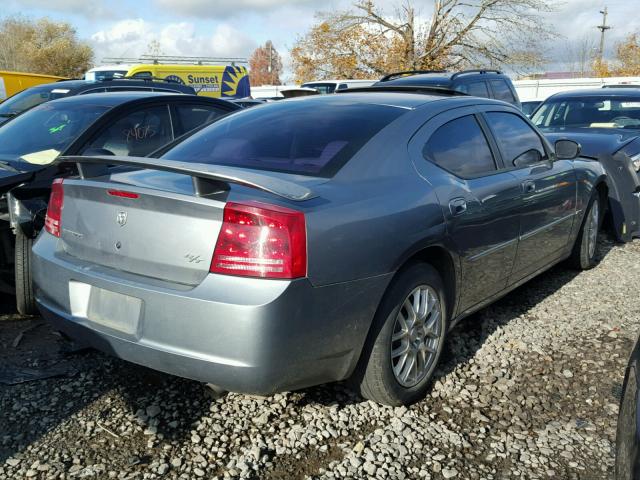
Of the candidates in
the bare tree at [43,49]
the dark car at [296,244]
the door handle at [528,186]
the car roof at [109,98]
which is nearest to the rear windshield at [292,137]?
the dark car at [296,244]

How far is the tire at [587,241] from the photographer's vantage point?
5.48m

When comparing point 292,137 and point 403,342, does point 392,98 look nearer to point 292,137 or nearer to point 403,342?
point 292,137

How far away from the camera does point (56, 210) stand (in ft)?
10.5

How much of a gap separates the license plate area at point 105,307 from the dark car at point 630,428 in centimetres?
185

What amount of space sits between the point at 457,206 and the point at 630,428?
1.71 m

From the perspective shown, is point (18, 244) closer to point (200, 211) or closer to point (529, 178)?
point (200, 211)

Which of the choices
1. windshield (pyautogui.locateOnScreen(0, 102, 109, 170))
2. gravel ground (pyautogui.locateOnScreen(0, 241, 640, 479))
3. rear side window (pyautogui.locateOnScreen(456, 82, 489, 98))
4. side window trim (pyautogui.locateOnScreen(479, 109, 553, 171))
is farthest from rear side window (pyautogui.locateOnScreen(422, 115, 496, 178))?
rear side window (pyautogui.locateOnScreen(456, 82, 489, 98))

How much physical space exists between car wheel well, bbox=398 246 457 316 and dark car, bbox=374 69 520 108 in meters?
→ 5.55

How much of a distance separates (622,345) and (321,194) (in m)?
2.50

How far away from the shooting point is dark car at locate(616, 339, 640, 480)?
1750 mm

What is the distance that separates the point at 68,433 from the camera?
293cm

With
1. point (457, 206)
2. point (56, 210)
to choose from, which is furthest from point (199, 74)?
point (457, 206)

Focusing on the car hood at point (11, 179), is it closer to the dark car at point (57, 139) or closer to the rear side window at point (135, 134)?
the dark car at point (57, 139)

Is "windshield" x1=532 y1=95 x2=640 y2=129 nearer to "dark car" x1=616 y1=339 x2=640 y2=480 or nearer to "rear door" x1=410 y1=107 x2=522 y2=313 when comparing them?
"rear door" x1=410 y1=107 x2=522 y2=313
